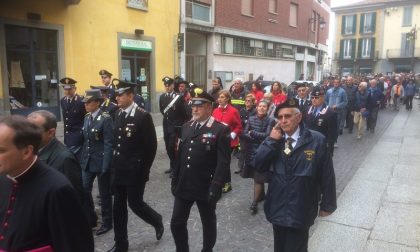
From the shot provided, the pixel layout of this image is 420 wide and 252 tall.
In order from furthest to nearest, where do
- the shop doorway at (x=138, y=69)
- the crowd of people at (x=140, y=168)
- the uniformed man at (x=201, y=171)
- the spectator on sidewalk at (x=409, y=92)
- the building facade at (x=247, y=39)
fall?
1. the spectator on sidewalk at (x=409, y=92)
2. the building facade at (x=247, y=39)
3. the shop doorway at (x=138, y=69)
4. the uniformed man at (x=201, y=171)
5. the crowd of people at (x=140, y=168)

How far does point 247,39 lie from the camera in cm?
2328

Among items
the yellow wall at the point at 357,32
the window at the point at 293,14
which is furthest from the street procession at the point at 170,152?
the yellow wall at the point at 357,32

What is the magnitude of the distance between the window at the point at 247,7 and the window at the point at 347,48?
3599cm

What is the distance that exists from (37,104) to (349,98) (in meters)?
10.4

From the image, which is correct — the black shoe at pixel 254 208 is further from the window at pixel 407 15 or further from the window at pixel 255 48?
the window at pixel 407 15

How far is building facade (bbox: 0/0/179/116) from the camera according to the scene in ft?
36.9

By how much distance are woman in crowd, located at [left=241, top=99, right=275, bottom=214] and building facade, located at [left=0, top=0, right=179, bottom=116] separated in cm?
817

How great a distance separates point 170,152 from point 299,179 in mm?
4479

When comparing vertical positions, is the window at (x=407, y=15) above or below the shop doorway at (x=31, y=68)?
above

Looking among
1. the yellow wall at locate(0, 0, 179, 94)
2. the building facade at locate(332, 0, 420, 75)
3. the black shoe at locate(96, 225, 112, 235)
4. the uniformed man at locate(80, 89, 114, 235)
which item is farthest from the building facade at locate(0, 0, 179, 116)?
the building facade at locate(332, 0, 420, 75)

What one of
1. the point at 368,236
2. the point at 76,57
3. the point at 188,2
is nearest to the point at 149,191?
the point at 368,236

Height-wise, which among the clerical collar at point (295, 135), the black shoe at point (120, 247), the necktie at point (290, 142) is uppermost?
the clerical collar at point (295, 135)

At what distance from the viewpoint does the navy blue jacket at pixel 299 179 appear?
3193mm

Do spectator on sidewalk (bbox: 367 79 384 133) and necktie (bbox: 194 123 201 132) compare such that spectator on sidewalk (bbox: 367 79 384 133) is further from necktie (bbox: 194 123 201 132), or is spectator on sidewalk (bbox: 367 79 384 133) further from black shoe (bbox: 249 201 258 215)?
necktie (bbox: 194 123 201 132)
